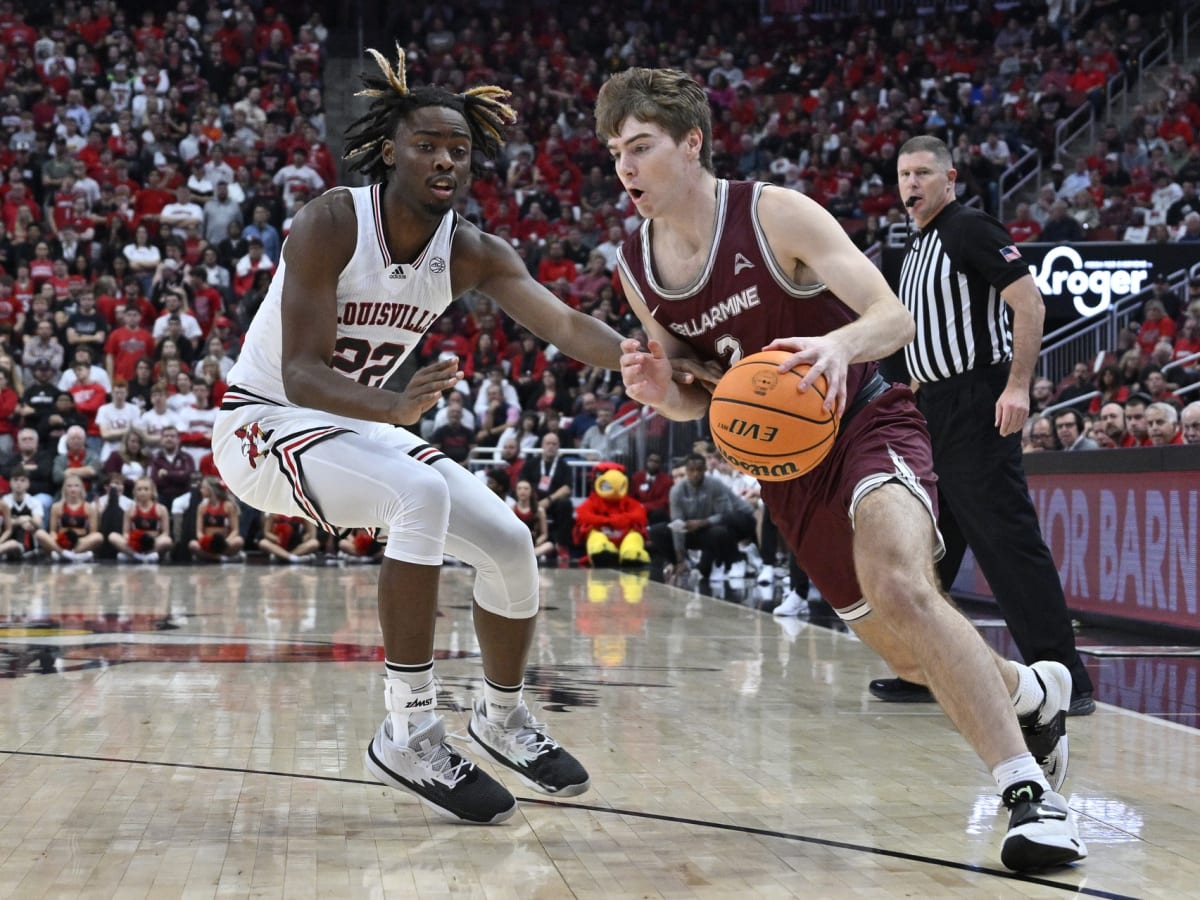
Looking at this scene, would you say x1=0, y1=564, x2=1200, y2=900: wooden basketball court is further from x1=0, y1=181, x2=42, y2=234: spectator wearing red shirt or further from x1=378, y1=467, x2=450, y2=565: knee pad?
x1=0, y1=181, x2=42, y2=234: spectator wearing red shirt

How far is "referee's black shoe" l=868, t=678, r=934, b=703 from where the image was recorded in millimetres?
5684

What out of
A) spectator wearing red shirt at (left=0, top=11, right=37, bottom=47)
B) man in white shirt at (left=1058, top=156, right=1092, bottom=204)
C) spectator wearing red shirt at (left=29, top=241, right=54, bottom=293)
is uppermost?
spectator wearing red shirt at (left=0, top=11, right=37, bottom=47)

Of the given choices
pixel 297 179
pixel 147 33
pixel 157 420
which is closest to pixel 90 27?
pixel 147 33

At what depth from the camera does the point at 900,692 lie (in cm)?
569

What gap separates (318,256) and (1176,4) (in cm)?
2098

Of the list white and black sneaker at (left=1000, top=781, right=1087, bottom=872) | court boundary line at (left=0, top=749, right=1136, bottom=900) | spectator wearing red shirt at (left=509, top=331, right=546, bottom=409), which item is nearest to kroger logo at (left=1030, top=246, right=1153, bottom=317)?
spectator wearing red shirt at (left=509, top=331, right=546, bottom=409)

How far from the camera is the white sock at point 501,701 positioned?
161 inches

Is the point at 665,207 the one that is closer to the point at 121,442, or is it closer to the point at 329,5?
the point at 121,442

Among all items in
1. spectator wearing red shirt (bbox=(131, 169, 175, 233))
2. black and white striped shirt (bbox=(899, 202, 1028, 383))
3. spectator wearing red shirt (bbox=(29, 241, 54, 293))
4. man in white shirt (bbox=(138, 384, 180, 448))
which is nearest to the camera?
black and white striped shirt (bbox=(899, 202, 1028, 383))

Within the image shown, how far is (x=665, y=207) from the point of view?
375cm

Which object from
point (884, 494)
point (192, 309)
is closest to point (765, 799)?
point (884, 494)

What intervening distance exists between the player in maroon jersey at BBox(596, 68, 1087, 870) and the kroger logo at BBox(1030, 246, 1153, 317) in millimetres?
11140

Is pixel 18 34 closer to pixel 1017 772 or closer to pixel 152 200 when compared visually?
pixel 152 200

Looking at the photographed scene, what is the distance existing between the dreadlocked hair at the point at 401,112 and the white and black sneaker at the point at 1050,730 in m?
2.12
